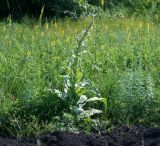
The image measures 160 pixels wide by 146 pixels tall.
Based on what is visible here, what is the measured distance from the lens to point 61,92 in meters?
5.68

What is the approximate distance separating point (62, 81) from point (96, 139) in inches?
53.1

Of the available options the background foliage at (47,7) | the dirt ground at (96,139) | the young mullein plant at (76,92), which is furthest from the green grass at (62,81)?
the background foliage at (47,7)

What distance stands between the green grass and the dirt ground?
0.25 metres

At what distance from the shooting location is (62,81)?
6160mm

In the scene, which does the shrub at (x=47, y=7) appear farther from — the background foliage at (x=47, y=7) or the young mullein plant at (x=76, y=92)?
the young mullein plant at (x=76, y=92)

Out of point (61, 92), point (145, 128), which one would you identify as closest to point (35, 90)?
point (61, 92)

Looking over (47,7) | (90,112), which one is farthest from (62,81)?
(47,7)

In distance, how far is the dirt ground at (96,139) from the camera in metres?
4.86

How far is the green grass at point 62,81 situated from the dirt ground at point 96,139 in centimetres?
25

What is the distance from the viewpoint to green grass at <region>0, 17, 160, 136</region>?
557 centimetres

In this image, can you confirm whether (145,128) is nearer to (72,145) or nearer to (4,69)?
(72,145)

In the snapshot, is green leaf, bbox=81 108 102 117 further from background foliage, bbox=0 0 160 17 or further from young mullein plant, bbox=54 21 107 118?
background foliage, bbox=0 0 160 17

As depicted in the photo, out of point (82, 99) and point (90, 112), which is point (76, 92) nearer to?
point (82, 99)

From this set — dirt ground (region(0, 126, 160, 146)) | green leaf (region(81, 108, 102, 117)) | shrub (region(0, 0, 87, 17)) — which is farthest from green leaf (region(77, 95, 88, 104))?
shrub (region(0, 0, 87, 17))
